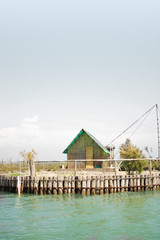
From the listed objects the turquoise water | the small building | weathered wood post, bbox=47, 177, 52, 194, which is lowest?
the turquoise water

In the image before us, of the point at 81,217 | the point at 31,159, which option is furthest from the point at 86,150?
the point at 81,217

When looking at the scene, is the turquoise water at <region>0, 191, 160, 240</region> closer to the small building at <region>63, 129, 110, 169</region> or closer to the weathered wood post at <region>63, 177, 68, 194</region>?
the weathered wood post at <region>63, 177, 68, 194</region>

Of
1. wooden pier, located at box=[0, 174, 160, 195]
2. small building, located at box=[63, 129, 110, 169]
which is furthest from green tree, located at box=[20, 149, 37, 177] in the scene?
small building, located at box=[63, 129, 110, 169]

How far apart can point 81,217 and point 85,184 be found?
22.6 ft

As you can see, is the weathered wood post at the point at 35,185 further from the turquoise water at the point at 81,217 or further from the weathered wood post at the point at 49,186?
the turquoise water at the point at 81,217

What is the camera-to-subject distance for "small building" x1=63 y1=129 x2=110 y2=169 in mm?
36062

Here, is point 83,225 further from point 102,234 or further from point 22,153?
point 22,153

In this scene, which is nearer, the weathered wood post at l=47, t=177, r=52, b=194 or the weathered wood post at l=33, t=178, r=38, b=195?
the weathered wood post at l=47, t=177, r=52, b=194

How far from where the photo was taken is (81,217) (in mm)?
14977

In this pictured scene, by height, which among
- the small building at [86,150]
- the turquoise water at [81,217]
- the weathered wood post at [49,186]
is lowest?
the turquoise water at [81,217]

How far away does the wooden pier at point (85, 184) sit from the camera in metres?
21.9

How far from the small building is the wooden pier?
41.0 ft

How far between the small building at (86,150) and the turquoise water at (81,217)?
14680 millimetres

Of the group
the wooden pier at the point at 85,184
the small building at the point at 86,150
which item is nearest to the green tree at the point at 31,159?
the wooden pier at the point at 85,184
